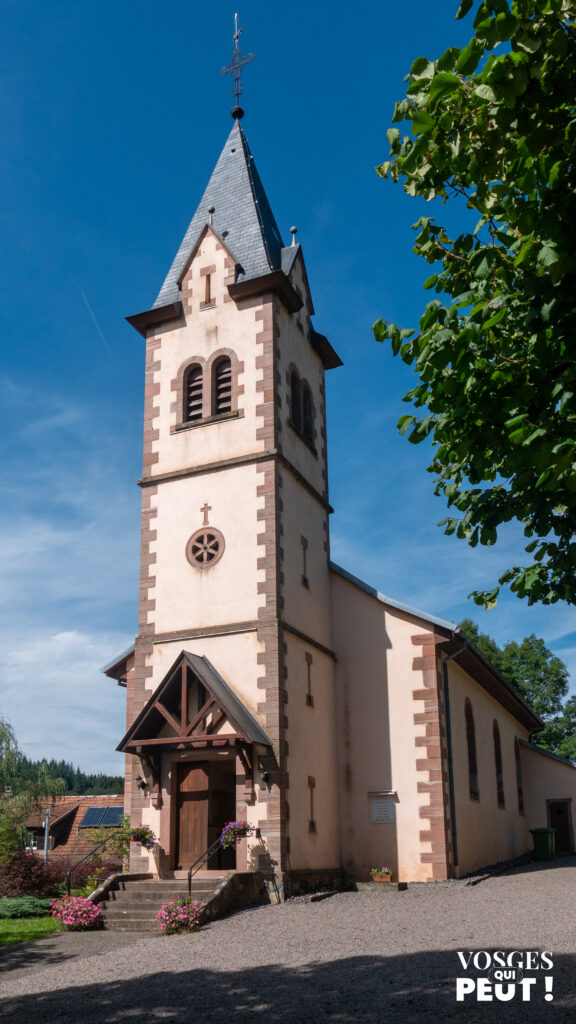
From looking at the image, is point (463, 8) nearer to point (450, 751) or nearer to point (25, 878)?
point (450, 751)

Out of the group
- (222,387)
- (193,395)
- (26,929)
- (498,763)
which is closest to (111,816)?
(498,763)

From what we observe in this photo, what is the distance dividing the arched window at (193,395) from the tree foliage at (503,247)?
41.9ft

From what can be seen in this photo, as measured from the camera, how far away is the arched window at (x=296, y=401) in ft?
70.9

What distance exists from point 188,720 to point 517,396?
1229cm

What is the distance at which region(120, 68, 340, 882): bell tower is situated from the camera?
17.4 metres

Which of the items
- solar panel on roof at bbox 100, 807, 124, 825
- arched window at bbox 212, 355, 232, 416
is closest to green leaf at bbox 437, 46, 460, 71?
arched window at bbox 212, 355, 232, 416

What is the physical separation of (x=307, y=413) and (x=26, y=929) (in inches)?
519

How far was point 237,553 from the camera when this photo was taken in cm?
1905

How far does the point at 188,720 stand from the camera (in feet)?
57.9

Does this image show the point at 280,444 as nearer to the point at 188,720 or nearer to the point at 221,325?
the point at 221,325

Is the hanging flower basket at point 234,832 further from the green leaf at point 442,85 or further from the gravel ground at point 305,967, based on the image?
the green leaf at point 442,85

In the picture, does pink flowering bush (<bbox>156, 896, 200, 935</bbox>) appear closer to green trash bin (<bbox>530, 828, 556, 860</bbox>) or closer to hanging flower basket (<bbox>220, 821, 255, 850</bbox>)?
hanging flower basket (<bbox>220, 821, 255, 850</bbox>)

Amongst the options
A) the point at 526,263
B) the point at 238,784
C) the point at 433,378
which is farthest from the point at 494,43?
the point at 238,784

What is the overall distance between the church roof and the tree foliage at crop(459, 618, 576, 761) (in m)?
29.0
